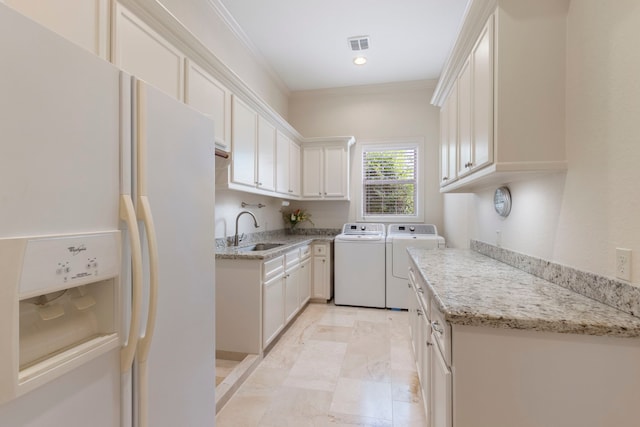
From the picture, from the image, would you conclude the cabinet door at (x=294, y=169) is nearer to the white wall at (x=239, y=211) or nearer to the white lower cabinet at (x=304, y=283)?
the white wall at (x=239, y=211)

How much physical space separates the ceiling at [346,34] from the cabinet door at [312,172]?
3.36 feet

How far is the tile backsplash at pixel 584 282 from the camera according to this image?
1067mm

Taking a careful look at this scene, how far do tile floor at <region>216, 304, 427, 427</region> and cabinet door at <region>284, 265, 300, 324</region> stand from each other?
0.18 m

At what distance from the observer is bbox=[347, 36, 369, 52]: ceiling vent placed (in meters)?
3.26

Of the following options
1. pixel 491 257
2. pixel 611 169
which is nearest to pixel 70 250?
pixel 611 169

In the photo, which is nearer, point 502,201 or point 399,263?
point 502,201

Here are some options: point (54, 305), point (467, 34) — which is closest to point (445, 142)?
point (467, 34)

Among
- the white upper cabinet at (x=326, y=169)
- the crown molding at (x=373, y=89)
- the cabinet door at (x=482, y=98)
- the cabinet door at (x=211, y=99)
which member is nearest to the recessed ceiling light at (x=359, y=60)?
the crown molding at (x=373, y=89)

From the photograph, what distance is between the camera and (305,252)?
3.70 metres

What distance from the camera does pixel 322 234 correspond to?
4.63m

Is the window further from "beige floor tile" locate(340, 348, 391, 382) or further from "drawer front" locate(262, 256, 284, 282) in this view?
"beige floor tile" locate(340, 348, 391, 382)

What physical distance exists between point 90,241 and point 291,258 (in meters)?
2.47

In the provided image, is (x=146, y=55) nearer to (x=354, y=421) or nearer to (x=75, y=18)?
(x=75, y=18)

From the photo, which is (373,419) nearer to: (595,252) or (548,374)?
(548,374)
